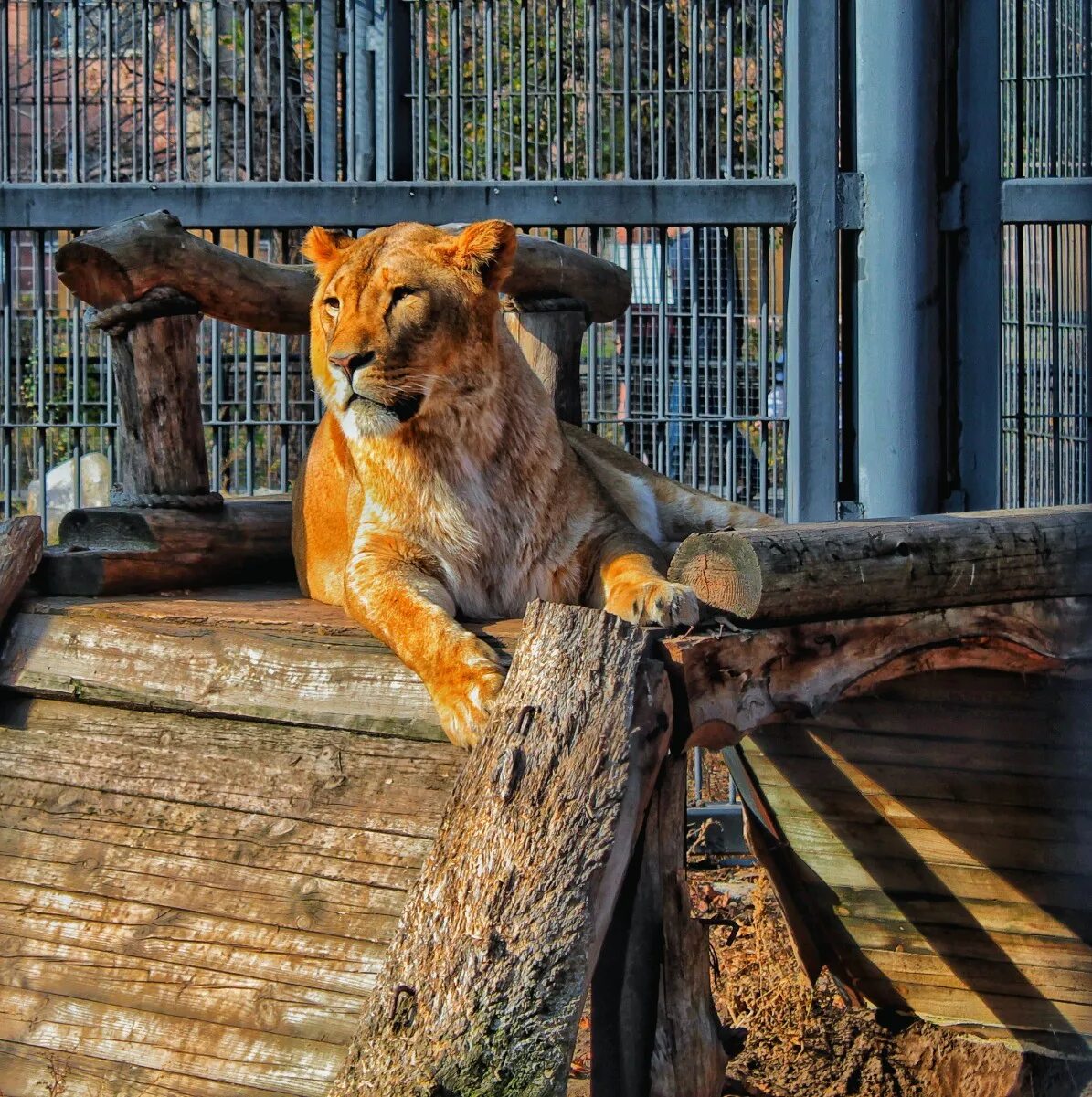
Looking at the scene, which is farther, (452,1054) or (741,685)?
(741,685)

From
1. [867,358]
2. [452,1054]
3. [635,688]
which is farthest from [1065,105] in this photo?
[452,1054]

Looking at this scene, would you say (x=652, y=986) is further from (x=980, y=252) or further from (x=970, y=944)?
(x=980, y=252)

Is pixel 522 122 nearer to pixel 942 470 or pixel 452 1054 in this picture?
pixel 942 470

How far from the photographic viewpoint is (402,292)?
11.5 ft

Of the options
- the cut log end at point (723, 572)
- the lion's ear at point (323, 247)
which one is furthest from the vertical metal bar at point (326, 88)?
the cut log end at point (723, 572)

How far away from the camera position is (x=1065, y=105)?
18.1ft

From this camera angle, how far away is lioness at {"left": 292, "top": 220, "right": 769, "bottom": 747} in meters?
3.42

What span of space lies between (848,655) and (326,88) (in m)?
3.13

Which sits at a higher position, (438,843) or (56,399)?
(56,399)

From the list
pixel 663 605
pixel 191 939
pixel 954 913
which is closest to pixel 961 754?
pixel 954 913

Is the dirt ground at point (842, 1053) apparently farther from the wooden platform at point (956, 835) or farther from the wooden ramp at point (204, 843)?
the wooden ramp at point (204, 843)

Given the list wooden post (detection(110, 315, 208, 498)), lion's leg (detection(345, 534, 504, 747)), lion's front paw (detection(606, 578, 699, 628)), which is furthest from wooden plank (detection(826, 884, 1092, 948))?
wooden post (detection(110, 315, 208, 498))

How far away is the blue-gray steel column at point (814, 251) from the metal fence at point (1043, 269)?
0.63 meters

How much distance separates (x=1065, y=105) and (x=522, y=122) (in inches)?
79.9
